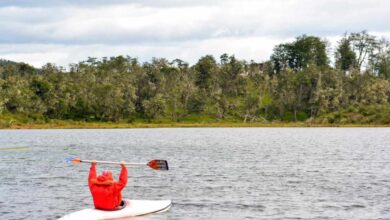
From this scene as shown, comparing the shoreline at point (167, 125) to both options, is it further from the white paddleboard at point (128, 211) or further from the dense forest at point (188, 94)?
the white paddleboard at point (128, 211)

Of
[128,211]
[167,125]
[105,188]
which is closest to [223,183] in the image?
[128,211]

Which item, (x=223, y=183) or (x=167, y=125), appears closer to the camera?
(x=223, y=183)

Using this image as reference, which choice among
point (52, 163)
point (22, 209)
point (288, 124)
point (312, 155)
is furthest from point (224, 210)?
point (288, 124)

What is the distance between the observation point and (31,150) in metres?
85.9

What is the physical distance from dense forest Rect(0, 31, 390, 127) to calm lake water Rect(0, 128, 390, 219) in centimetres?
7511

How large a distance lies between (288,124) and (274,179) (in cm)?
12146

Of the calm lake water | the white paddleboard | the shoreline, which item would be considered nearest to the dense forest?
the shoreline

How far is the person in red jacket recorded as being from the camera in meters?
32.5

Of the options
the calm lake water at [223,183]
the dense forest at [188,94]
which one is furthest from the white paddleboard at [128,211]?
the dense forest at [188,94]

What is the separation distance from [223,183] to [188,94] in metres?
129

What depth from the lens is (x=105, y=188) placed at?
32656 mm

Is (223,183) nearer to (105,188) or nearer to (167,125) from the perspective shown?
(105,188)

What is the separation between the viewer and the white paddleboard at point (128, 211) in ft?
105

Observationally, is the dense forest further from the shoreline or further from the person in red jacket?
the person in red jacket
